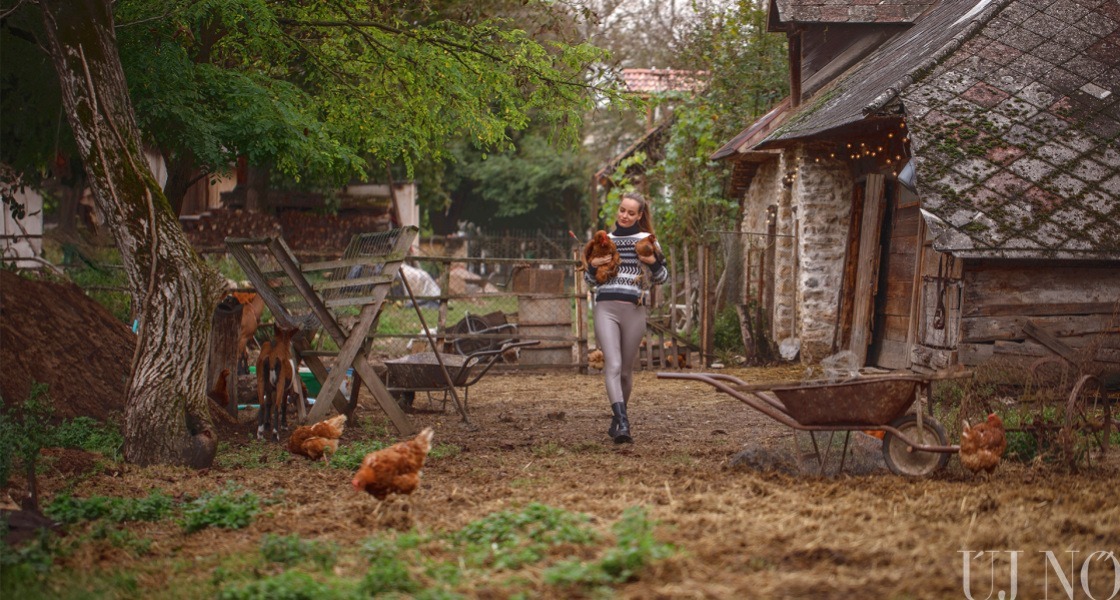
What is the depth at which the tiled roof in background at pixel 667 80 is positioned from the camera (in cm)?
1972

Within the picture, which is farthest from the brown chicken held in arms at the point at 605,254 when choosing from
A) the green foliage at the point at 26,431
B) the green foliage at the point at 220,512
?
the green foliage at the point at 26,431

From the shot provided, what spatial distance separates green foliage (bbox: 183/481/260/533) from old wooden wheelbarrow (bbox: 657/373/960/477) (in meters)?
2.21

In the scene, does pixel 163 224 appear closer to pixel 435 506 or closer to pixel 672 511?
pixel 435 506

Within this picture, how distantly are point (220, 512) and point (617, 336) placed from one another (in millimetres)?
3416

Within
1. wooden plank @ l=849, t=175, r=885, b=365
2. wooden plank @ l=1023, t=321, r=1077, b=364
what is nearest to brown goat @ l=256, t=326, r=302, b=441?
wooden plank @ l=1023, t=321, r=1077, b=364

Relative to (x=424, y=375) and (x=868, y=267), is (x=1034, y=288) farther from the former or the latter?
(x=424, y=375)

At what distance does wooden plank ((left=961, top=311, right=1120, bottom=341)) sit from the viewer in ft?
31.2

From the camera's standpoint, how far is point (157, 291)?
6.95 m

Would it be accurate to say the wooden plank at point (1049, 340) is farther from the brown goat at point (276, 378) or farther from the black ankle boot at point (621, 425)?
the brown goat at point (276, 378)

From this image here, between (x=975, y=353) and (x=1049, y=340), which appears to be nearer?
(x=1049, y=340)

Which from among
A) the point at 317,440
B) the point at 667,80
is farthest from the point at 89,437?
the point at 667,80

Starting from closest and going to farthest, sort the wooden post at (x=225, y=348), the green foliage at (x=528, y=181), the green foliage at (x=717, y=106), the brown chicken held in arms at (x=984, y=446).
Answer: the brown chicken held in arms at (x=984, y=446)
the wooden post at (x=225, y=348)
the green foliage at (x=717, y=106)
the green foliage at (x=528, y=181)

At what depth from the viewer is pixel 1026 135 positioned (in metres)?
9.77

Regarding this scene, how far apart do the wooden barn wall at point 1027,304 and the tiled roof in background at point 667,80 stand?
6.53m
